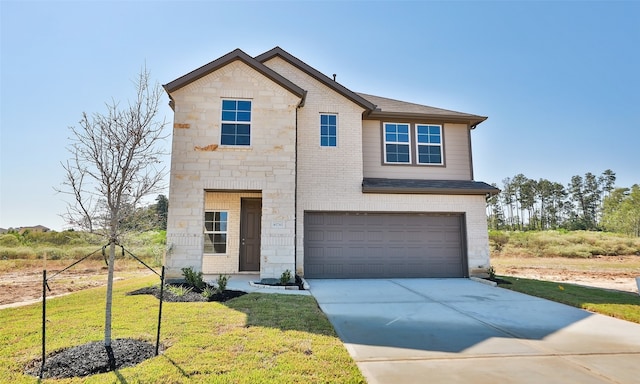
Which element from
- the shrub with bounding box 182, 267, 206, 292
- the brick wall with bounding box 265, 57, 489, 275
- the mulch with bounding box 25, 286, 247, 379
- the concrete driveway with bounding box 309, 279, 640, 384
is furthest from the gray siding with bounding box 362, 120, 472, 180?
the mulch with bounding box 25, 286, 247, 379

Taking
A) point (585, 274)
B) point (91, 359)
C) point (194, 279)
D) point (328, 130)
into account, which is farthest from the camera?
point (585, 274)

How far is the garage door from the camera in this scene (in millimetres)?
11430

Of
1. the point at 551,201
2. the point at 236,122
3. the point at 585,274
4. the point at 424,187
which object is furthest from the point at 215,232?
the point at 551,201

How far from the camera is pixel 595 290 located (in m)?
9.51

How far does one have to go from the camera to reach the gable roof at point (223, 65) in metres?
10.2

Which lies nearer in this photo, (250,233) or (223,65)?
(223,65)

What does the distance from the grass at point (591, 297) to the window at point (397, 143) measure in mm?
5559

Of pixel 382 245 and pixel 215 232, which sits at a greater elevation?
pixel 215 232

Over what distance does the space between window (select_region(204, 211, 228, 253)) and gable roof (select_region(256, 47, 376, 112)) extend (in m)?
6.17

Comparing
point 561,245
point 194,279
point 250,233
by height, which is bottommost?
point 561,245

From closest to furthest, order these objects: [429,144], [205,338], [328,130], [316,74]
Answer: [205,338] → [328,130] → [316,74] → [429,144]

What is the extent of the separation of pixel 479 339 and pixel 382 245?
6.81 metres

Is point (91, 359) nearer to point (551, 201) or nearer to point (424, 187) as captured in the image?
point (424, 187)

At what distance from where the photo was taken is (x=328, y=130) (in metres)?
12.0
